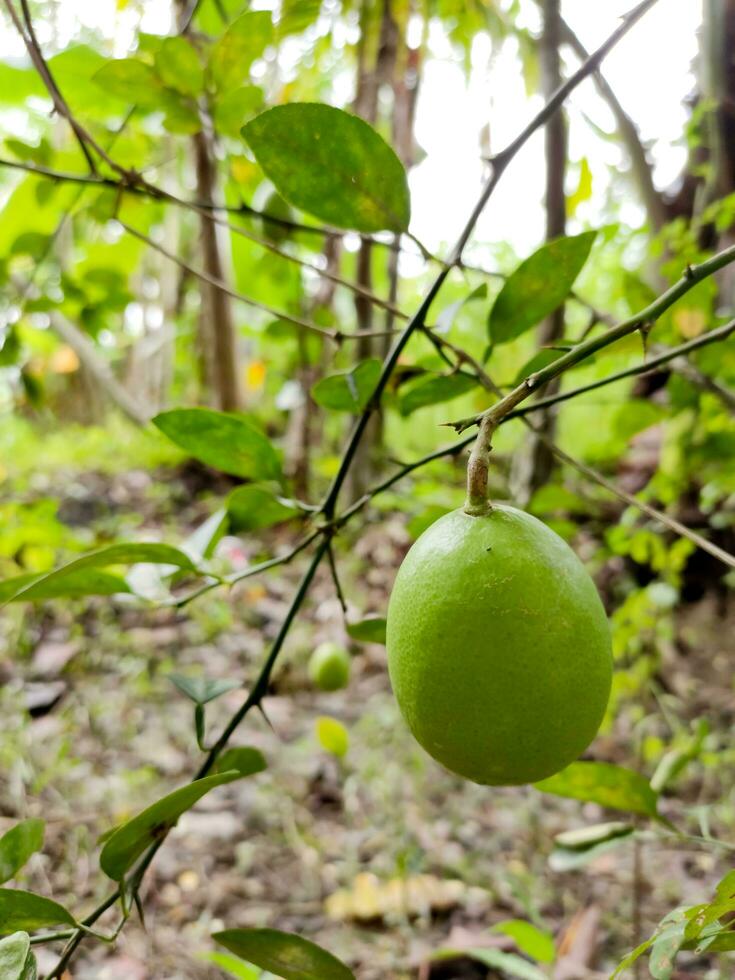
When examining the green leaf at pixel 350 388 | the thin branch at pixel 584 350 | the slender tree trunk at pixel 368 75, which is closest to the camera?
the thin branch at pixel 584 350

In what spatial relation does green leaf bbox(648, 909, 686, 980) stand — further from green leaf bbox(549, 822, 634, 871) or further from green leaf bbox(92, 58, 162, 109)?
green leaf bbox(92, 58, 162, 109)

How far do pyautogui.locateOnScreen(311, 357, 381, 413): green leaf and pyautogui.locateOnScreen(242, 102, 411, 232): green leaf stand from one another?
11cm

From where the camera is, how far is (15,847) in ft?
1.41

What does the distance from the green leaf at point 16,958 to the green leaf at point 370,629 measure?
0.27 meters

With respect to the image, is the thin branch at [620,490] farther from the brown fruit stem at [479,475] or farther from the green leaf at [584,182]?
the green leaf at [584,182]

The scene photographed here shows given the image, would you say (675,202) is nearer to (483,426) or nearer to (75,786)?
(483,426)

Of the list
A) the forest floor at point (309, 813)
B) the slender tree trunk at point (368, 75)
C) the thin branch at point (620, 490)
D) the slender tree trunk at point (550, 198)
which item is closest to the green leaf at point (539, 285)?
the thin branch at point (620, 490)

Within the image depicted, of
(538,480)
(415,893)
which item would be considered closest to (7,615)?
(415,893)

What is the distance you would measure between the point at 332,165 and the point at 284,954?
1.54 feet

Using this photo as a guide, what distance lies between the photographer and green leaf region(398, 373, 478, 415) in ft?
1.77

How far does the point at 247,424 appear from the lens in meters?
0.52

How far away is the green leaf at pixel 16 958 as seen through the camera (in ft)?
1.05

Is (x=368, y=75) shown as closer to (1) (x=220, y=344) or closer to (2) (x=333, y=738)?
(1) (x=220, y=344)

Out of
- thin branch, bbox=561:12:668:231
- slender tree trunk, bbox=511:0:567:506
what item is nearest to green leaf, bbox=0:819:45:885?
slender tree trunk, bbox=511:0:567:506
